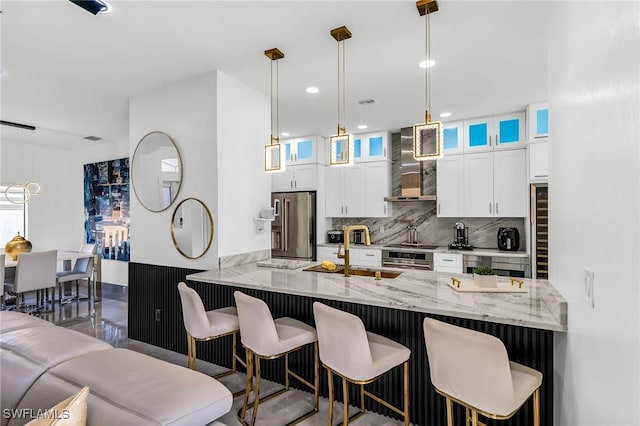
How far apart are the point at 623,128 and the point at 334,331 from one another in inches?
58.5

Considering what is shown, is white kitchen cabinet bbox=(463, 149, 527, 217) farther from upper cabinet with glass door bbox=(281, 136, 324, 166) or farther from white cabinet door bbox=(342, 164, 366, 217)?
upper cabinet with glass door bbox=(281, 136, 324, 166)

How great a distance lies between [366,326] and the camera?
238 centimetres

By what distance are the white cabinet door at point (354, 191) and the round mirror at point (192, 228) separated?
2.91 meters

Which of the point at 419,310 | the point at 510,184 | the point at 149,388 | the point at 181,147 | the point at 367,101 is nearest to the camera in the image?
the point at 149,388

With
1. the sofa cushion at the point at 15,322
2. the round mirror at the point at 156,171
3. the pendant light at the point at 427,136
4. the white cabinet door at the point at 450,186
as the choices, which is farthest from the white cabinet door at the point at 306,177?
the sofa cushion at the point at 15,322

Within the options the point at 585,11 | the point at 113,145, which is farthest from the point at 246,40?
the point at 113,145

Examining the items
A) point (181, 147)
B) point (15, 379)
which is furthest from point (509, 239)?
point (15, 379)

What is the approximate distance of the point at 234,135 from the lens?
329cm

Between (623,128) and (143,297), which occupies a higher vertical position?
(623,128)

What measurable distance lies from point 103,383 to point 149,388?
6.9 inches

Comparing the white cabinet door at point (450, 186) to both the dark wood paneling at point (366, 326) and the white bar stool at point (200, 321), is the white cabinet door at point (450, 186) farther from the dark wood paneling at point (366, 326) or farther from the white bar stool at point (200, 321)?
the white bar stool at point (200, 321)

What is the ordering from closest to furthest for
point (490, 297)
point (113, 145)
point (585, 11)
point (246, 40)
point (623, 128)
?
1. point (623, 128)
2. point (585, 11)
3. point (490, 297)
4. point (246, 40)
5. point (113, 145)

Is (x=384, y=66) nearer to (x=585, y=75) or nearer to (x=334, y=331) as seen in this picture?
(x=585, y=75)

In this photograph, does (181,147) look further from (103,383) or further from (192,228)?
(103,383)
